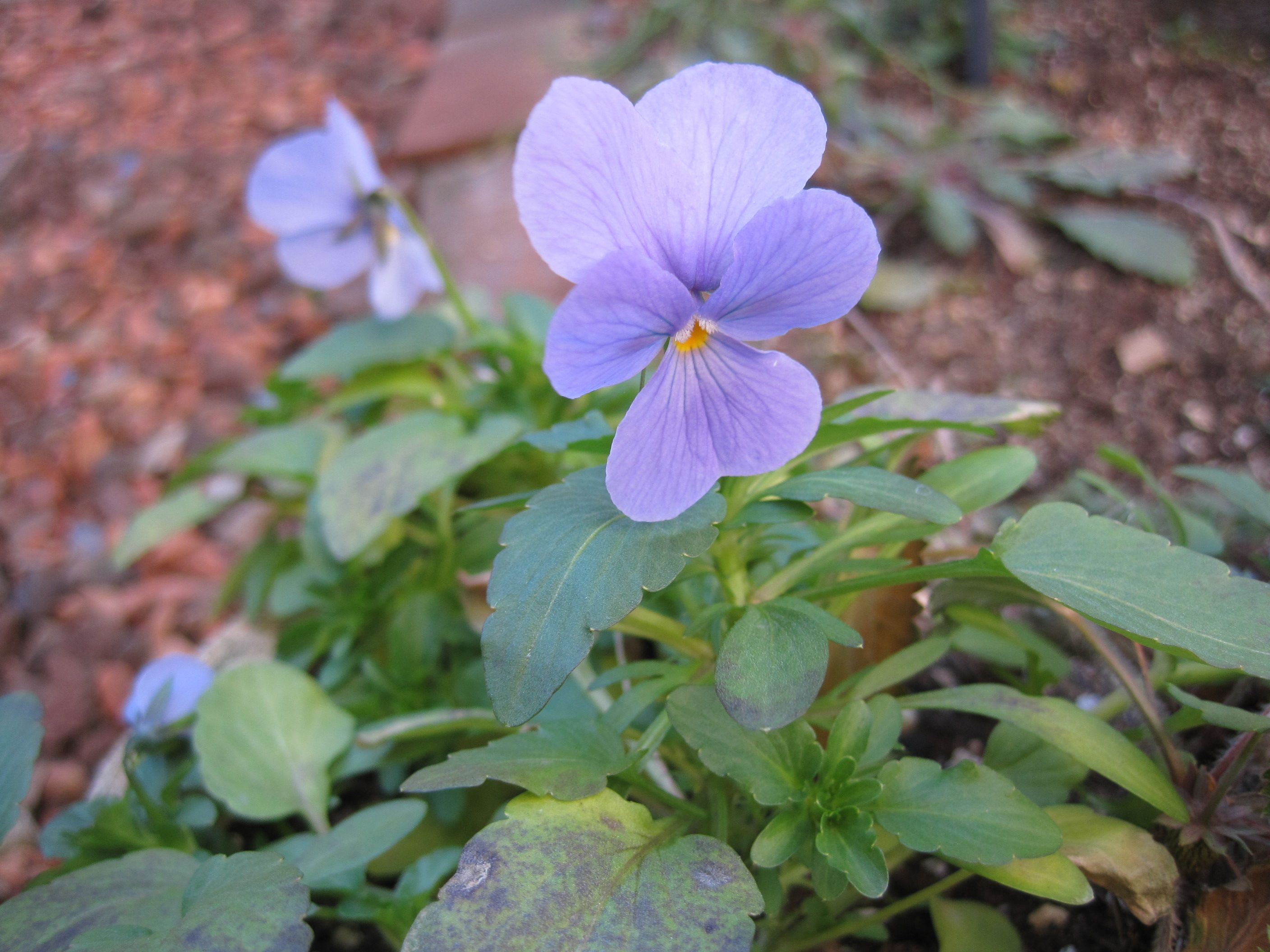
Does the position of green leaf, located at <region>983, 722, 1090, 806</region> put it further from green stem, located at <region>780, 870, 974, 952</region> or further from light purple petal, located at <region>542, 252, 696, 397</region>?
light purple petal, located at <region>542, 252, 696, 397</region>

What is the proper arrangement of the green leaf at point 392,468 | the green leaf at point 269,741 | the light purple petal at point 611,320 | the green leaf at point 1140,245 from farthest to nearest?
the green leaf at point 1140,245, the green leaf at point 392,468, the green leaf at point 269,741, the light purple petal at point 611,320

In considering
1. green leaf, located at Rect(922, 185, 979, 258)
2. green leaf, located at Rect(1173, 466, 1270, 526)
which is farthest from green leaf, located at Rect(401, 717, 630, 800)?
green leaf, located at Rect(922, 185, 979, 258)

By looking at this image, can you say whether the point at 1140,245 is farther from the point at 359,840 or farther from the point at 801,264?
the point at 359,840

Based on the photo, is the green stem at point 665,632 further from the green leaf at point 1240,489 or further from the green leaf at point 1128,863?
the green leaf at point 1240,489

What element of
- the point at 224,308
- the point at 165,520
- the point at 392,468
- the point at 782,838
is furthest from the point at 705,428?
the point at 224,308

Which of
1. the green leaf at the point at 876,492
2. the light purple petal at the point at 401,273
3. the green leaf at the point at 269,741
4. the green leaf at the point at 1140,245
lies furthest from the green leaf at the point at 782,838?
the green leaf at the point at 1140,245

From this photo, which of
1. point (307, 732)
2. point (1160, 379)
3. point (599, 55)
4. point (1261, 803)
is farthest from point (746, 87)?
point (599, 55)

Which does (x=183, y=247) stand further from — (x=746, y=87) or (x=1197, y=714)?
(x=1197, y=714)
